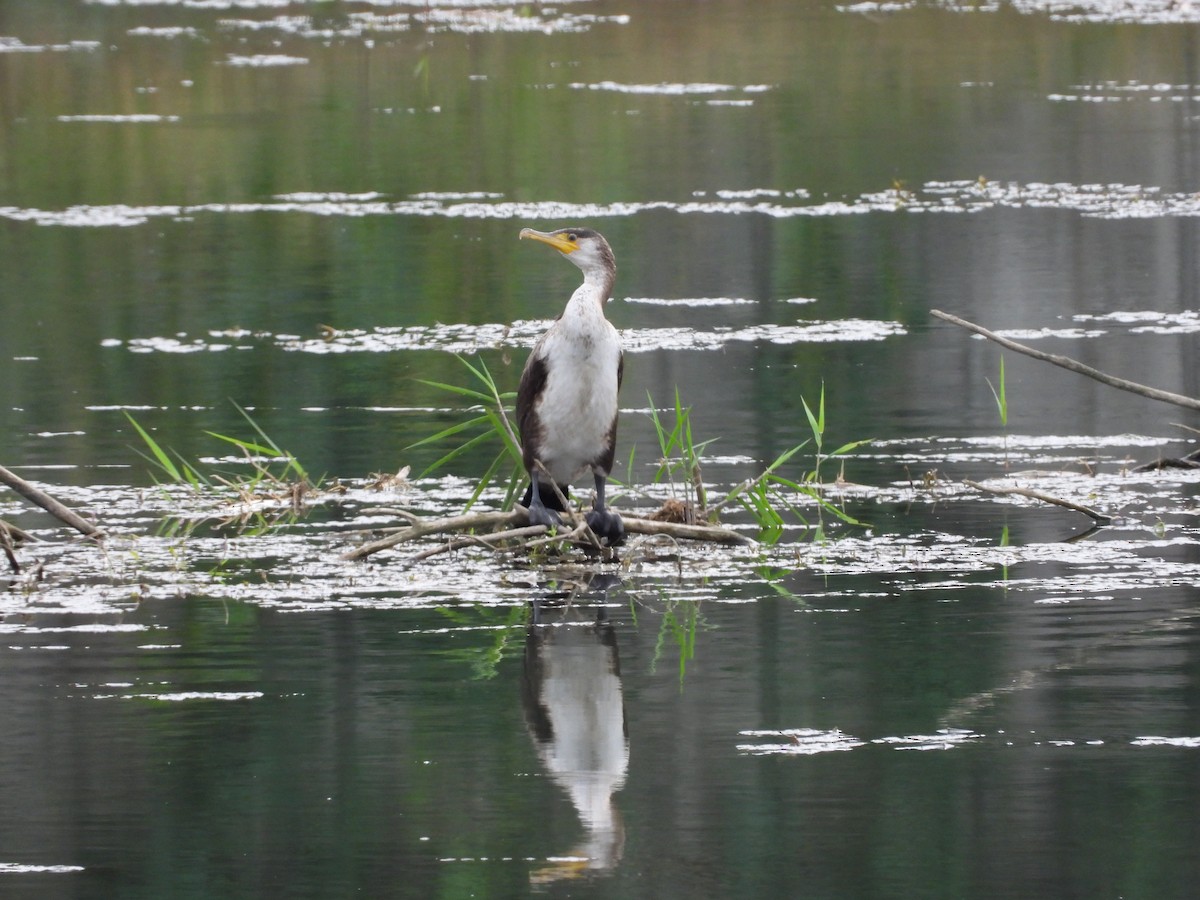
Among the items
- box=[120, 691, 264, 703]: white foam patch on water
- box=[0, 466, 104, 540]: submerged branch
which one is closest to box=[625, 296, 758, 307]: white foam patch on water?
box=[0, 466, 104, 540]: submerged branch

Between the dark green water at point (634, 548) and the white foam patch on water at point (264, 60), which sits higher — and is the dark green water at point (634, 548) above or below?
below

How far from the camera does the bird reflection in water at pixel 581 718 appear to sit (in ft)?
17.3

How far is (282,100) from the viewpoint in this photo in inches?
1001

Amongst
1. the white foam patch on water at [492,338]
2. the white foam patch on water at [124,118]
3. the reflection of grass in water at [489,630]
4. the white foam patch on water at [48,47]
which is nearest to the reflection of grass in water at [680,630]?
the reflection of grass in water at [489,630]

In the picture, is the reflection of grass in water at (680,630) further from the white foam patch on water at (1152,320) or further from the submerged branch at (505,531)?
the white foam patch on water at (1152,320)

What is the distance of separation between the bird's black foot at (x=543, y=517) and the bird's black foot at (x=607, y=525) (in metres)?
0.11

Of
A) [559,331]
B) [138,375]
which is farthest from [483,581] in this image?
[138,375]

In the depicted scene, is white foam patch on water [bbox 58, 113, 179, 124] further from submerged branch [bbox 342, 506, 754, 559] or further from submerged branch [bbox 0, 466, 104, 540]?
submerged branch [bbox 342, 506, 754, 559]

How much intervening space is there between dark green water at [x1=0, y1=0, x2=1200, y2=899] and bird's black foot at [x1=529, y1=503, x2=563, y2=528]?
0.14 meters

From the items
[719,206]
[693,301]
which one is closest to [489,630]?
[693,301]

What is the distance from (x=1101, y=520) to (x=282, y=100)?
1803 cm

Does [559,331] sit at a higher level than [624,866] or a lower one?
higher

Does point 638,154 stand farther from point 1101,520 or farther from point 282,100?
point 1101,520

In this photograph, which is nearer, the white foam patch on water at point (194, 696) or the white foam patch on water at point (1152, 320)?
the white foam patch on water at point (194, 696)
